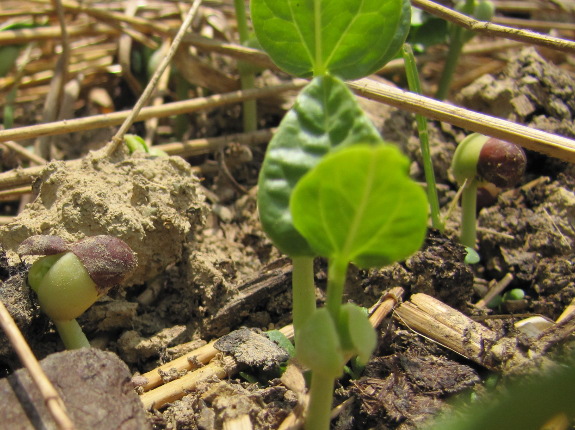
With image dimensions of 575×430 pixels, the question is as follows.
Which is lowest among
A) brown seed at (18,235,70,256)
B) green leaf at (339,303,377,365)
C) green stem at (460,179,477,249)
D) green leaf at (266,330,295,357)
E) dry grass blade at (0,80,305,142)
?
green leaf at (266,330,295,357)

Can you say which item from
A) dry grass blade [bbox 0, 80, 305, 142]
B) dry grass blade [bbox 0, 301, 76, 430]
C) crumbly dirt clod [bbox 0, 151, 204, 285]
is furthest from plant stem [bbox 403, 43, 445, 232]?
dry grass blade [bbox 0, 301, 76, 430]

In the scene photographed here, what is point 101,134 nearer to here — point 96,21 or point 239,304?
point 96,21

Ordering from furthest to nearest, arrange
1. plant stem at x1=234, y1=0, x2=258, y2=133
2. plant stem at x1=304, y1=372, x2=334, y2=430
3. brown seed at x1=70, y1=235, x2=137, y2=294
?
plant stem at x1=234, y1=0, x2=258, y2=133, brown seed at x1=70, y1=235, x2=137, y2=294, plant stem at x1=304, y1=372, x2=334, y2=430

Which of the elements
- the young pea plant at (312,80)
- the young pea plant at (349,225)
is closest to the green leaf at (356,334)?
the young pea plant at (349,225)

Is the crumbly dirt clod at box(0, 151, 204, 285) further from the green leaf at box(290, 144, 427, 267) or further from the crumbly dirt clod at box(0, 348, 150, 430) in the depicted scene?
the green leaf at box(290, 144, 427, 267)

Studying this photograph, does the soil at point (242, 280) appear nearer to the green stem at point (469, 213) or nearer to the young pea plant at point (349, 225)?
the green stem at point (469, 213)
